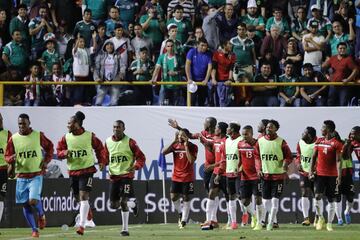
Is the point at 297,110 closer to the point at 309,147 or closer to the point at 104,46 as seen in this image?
the point at 309,147

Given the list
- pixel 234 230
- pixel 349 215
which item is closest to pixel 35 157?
pixel 234 230

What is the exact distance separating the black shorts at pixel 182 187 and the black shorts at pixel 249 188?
1443 mm

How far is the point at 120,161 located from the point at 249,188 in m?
3.68

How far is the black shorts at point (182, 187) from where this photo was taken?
3253cm

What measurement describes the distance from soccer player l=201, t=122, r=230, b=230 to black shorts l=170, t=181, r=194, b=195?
56 centimetres

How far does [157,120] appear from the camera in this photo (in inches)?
1417

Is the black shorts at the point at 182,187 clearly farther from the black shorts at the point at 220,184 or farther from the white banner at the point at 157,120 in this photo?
the white banner at the point at 157,120

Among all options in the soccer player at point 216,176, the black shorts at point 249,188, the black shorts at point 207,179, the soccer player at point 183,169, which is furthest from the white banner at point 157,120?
the black shorts at point 249,188

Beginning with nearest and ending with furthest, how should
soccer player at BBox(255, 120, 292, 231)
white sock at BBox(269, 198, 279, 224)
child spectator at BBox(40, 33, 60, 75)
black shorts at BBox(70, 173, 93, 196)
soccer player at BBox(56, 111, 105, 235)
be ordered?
black shorts at BBox(70, 173, 93, 196), soccer player at BBox(56, 111, 105, 235), white sock at BBox(269, 198, 279, 224), soccer player at BBox(255, 120, 292, 231), child spectator at BBox(40, 33, 60, 75)

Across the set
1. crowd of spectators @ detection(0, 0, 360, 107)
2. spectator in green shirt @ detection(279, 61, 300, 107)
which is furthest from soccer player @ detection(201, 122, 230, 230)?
spectator in green shirt @ detection(279, 61, 300, 107)

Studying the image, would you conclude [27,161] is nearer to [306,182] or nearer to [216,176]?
[216,176]

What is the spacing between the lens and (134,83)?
35438mm

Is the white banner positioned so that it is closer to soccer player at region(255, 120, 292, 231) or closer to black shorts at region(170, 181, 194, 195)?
black shorts at region(170, 181, 194, 195)

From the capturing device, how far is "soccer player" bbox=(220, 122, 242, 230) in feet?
105
